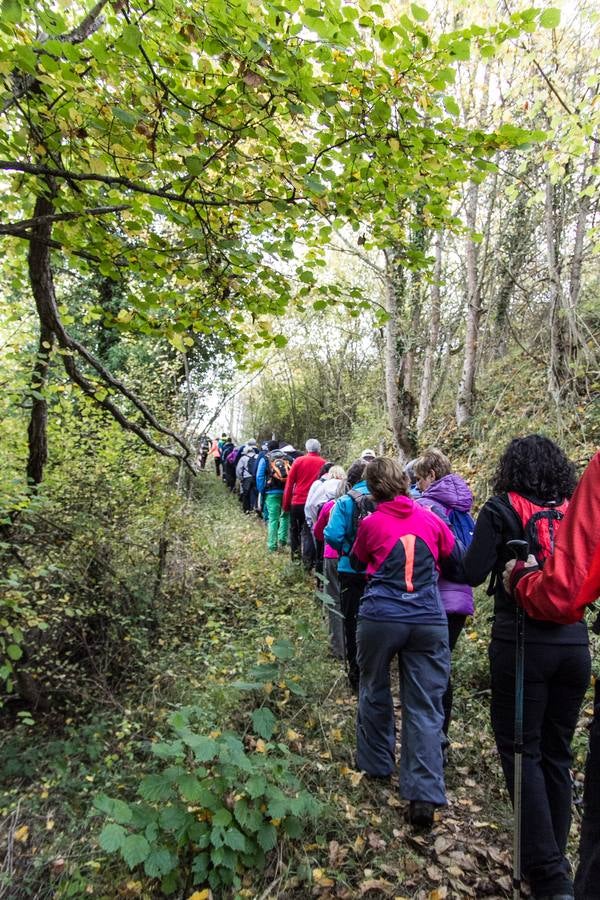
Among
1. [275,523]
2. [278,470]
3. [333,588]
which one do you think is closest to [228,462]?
[275,523]

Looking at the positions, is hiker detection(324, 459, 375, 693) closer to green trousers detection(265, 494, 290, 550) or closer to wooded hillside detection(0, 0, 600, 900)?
wooded hillside detection(0, 0, 600, 900)

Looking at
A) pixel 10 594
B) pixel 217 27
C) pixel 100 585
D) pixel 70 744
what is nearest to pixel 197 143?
pixel 217 27

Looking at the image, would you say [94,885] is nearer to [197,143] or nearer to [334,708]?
[334,708]

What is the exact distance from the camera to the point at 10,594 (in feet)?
13.4

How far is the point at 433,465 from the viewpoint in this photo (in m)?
4.16

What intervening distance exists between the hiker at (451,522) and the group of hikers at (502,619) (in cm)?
1

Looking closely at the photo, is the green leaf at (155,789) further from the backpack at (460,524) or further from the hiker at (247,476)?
the hiker at (247,476)

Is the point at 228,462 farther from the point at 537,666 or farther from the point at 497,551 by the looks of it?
the point at 537,666

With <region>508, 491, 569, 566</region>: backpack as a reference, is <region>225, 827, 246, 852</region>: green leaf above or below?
below

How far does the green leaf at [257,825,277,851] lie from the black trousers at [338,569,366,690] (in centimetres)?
189

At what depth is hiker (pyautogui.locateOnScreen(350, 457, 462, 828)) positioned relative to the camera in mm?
3297

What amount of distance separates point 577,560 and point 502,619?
38.8 inches

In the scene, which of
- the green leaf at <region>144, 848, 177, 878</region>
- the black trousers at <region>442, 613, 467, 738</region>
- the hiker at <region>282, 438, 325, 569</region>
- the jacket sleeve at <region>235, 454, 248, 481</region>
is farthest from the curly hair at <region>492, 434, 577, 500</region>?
the jacket sleeve at <region>235, 454, 248, 481</region>

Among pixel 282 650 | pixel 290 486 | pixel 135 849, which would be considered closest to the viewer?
pixel 135 849
